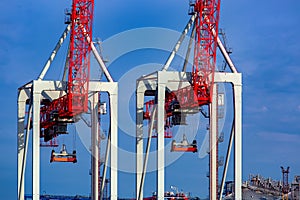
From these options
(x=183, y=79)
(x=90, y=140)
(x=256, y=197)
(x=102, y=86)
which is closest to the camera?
(x=183, y=79)

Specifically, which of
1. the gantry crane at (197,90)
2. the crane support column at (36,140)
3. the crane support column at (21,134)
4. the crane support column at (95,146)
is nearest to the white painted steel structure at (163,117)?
the gantry crane at (197,90)

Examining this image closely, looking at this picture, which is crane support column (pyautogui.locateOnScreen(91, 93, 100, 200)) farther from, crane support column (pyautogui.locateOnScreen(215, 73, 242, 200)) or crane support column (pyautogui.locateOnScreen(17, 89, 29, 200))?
crane support column (pyautogui.locateOnScreen(215, 73, 242, 200))

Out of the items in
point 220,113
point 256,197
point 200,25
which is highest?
point 200,25

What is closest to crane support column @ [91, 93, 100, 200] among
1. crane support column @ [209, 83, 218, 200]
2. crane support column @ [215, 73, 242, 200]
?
crane support column @ [209, 83, 218, 200]

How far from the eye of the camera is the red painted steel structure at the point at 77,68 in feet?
196

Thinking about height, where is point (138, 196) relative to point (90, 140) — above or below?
below

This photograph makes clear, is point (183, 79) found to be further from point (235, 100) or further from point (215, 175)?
point (215, 175)

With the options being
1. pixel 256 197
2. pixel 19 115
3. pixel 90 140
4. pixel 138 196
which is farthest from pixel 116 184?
pixel 256 197

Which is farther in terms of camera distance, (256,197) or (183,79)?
(256,197)

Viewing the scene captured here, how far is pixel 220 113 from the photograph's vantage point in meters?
60.8

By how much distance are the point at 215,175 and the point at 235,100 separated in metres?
6.18

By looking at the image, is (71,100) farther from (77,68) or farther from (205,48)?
(205,48)

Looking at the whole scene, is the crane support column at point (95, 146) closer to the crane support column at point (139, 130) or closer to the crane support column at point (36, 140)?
the crane support column at point (139, 130)

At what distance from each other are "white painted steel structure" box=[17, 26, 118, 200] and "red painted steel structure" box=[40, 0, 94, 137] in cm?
96
